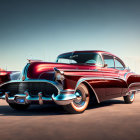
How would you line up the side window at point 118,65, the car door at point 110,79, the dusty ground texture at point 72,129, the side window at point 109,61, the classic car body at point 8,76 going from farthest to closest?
the side window at point 118,65
the side window at point 109,61
the car door at point 110,79
the classic car body at point 8,76
the dusty ground texture at point 72,129

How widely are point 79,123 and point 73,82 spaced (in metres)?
1.07

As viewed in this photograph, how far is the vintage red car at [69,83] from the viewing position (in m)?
4.44

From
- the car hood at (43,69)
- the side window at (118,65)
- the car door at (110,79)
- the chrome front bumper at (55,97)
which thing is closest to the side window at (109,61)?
the car door at (110,79)

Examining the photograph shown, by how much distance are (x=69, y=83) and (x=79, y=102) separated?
0.68m

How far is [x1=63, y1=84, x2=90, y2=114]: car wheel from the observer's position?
181 inches

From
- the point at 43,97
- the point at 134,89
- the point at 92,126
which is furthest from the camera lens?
the point at 134,89

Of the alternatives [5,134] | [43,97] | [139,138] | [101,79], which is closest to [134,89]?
[101,79]

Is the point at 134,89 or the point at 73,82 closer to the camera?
the point at 73,82

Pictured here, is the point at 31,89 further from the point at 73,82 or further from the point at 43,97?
the point at 73,82

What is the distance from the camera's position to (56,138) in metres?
2.81

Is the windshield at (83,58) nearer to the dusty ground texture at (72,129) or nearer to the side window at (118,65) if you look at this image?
the side window at (118,65)

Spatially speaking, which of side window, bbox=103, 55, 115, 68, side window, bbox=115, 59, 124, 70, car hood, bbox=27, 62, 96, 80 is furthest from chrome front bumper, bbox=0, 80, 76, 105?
side window, bbox=115, 59, 124, 70

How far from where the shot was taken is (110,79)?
5801 millimetres

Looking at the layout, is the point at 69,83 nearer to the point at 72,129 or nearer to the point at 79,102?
the point at 79,102
